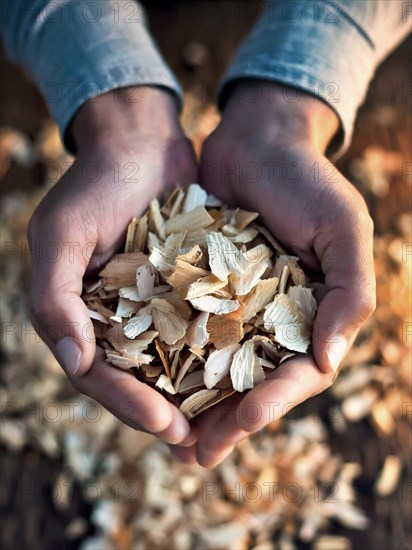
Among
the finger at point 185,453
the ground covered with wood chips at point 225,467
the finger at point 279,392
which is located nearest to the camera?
the finger at point 279,392

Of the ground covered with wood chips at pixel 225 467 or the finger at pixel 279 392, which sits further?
the ground covered with wood chips at pixel 225 467

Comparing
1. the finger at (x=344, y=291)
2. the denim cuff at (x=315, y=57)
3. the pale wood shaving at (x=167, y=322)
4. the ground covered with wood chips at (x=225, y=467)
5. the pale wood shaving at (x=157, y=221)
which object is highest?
the denim cuff at (x=315, y=57)

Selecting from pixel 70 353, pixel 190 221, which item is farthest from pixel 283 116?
pixel 70 353

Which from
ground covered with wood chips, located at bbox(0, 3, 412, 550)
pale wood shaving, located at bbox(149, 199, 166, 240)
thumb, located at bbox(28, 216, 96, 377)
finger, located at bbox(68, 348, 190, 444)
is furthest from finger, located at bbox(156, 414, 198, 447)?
ground covered with wood chips, located at bbox(0, 3, 412, 550)

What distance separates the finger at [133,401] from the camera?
0.65m

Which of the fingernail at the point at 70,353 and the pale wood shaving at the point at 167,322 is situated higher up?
the pale wood shaving at the point at 167,322

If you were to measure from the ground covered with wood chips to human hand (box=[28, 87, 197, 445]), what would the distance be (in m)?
0.34

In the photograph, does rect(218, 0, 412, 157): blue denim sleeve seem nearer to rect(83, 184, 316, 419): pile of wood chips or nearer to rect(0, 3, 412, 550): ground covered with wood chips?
rect(83, 184, 316, 419): pile of wood chips

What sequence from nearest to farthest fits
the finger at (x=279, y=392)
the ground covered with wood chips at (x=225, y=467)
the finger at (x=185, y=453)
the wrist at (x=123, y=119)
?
the finger at (x=279, y=392), the finger at (x=185, y=453), the wrist at (x=123, y=119), the ground covered with wood chips at (x=225, y=467)

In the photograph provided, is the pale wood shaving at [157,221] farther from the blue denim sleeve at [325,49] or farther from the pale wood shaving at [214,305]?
the blue denim sleeve at [325,49]

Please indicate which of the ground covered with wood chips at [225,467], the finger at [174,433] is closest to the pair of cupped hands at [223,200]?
the finger at [174,433]

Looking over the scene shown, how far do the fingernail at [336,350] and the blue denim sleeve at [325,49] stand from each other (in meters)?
0.36

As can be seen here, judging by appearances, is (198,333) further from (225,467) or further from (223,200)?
(225,467)

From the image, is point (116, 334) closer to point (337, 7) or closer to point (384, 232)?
point (337, 7)
